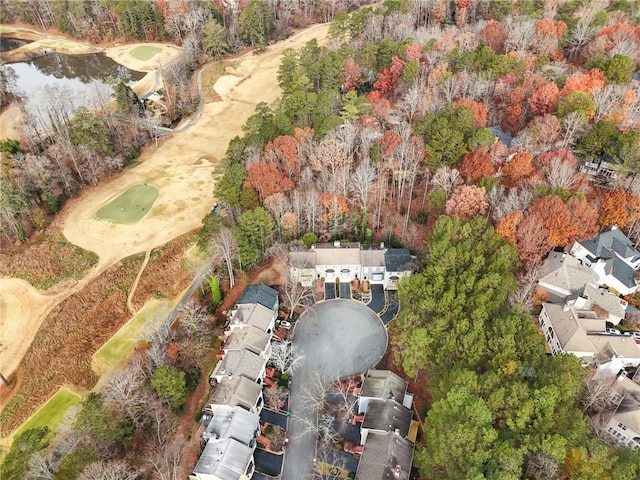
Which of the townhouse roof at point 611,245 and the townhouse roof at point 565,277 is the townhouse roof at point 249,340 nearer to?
the townhouse roof at point 565,277

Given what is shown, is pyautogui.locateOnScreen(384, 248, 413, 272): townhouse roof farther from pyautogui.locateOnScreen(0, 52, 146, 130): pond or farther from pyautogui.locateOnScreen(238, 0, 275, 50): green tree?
pyautogui.locateOnScreen(238, 0, 275, 50): green tree

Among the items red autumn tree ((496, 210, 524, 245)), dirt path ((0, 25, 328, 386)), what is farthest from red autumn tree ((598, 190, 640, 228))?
dirt path ((0, 25, 328, 386))

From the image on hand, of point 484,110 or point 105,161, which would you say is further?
point 105,161

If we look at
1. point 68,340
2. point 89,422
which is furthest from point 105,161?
point 89,422

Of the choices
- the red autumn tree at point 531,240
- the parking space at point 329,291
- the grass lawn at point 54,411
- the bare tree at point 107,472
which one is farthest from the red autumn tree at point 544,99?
the grass lawn at point 54,411

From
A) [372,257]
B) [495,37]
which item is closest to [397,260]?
[372,257]

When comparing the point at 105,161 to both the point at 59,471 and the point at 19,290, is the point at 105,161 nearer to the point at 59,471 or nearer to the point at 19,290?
the point at 19,290
